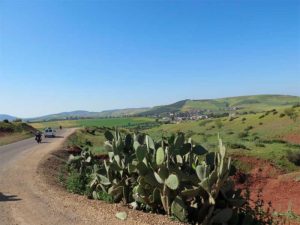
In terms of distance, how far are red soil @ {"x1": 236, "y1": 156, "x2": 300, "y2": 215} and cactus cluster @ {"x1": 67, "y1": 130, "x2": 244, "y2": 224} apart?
8.86 meters

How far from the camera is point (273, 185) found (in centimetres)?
2462

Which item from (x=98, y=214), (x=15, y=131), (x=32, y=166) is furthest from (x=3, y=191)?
(x=15, y=131)

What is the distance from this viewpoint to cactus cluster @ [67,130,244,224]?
10.7 meters

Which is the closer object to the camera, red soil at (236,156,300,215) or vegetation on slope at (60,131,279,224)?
vegetation on slope at (60,131,279,224)

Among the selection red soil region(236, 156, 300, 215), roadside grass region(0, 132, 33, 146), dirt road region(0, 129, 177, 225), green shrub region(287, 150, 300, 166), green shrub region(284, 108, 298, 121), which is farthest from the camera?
green shrub region(284, 108, 298, 121)

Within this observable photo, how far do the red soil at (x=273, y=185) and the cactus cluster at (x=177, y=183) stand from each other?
886 centimetres

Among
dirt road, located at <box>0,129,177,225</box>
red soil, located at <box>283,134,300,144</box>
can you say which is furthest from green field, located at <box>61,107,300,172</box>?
dirt road, located at <box>0,129,177,225</box>

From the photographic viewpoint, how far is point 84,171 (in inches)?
734

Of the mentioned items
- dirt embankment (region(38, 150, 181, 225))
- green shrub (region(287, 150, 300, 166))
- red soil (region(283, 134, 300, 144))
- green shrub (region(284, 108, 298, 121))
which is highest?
dirt embankment (region(38, 150, 181, 225))

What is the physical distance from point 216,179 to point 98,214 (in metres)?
3.30

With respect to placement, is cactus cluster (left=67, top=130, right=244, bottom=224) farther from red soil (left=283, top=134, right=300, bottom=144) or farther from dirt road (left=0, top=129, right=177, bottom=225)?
red soil (left=283, top=134, right=300, bottom=144)

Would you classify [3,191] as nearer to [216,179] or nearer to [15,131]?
[216,179]

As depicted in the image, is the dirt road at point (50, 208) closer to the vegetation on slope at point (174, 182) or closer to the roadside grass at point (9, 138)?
the vegetation on slope at point (174, 182)

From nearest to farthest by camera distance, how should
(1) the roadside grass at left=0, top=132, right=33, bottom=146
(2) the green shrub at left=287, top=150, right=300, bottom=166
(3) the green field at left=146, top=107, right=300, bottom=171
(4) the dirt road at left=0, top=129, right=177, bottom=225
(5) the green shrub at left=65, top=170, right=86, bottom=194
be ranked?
(4) the dirt road at left=0, top=129, right=177, bottom=225, (5) the green shrub at left=65, top=170, right=86, bottom=194, (2) the green shrub at left=287, top=150, right=300, bottom=166, (3) the green field at left=146, top=107, right=300, bottom=171, (1) the roadside grass at left=0, top=132, right=33, bottom=146
